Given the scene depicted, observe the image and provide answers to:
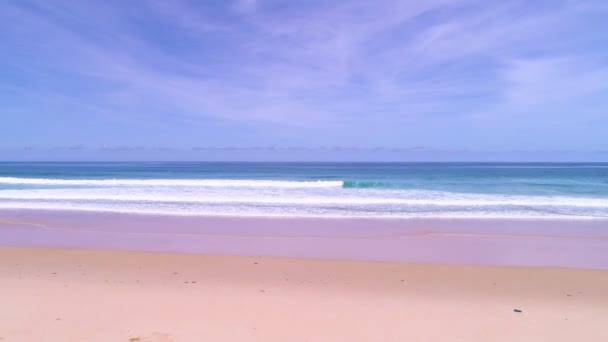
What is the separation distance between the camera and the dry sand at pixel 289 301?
3861 mm

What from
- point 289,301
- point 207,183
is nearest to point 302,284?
point 289,301

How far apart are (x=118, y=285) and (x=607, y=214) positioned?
51.6 feet

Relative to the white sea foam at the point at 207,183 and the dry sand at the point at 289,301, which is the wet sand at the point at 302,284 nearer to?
the dry sand at the point at 289,301

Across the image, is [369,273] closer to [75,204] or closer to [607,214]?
[607,214]

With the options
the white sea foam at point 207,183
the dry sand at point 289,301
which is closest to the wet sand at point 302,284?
the dry sand at point 289,301

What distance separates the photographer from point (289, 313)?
4316 millimetres

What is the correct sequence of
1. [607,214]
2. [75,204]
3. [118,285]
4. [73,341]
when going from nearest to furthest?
[73,341], [118,285], [607,214], [75,204]

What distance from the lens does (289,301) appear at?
185 inches

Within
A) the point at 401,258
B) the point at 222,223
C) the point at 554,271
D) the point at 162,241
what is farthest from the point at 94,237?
the point at 554,271

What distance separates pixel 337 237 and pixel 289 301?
431cm

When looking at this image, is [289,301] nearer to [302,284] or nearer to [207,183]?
[302,284]

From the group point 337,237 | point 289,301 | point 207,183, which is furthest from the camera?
point 207,183

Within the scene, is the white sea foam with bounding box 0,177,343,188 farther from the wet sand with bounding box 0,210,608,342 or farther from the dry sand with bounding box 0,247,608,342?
the dry sand with bounding box 0,247,608,342

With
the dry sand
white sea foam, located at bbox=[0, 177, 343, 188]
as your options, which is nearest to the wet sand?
the dry sand
